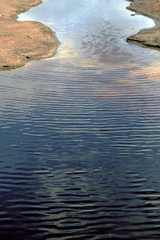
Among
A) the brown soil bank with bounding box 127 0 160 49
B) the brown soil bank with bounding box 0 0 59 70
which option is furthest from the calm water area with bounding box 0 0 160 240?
the brown soil bank with bounding box 127 0 160 49

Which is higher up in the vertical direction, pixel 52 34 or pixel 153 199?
pixel 52 34

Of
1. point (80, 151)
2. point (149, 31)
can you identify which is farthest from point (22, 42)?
point (80, 151)

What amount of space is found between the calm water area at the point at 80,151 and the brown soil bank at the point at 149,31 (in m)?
3.96

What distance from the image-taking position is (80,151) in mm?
6195

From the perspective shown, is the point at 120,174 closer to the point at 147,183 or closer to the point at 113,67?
the point at 147,183

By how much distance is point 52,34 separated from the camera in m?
18.0

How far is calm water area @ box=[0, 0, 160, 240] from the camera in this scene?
4.45 meters

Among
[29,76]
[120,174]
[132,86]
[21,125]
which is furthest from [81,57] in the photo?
[120,174]

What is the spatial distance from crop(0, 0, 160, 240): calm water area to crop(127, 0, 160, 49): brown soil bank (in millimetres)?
3961

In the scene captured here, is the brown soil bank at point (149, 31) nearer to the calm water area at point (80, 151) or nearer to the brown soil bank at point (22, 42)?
the calm water area at point (80, 151)

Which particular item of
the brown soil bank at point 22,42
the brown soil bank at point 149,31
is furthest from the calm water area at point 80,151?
the brown soil bank at point 149,31

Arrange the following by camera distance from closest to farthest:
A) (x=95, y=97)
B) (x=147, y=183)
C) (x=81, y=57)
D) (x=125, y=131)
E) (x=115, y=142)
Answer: (x=147, y=183), (x=115, y=142), (x=125, y=131), (x=95, y=97), (x=81, y=57)

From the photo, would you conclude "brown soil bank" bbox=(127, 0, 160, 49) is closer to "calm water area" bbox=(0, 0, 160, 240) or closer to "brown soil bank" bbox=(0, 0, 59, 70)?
"calm water area" bbox=(0, 0, 160, 240)

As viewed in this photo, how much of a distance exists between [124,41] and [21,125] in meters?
11.2
